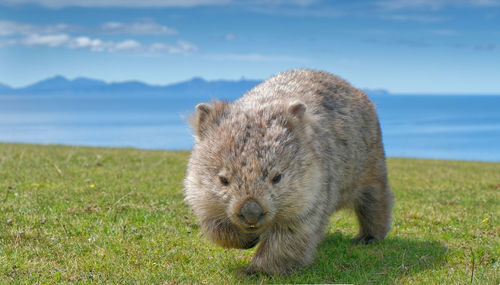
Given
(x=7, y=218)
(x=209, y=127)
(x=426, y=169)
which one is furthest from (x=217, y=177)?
(x=426, y=169)

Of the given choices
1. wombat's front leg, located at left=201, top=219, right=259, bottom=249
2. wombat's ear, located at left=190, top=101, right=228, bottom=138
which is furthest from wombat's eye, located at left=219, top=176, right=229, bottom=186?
wombat's ear, located at left=190, top=101, right=228, bottom=138

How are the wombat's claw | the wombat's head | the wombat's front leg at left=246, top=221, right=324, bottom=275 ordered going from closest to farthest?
1. the wombat's head
2. the wombat's front leg at left=246, top=221, right=324, bottom=275
3. the wombat's claw

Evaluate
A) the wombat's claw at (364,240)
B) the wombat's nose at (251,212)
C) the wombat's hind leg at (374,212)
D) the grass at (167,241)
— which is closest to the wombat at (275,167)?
the wombat's nose at (251,212)

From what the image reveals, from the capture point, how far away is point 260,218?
4.94 metres

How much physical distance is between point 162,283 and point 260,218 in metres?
1.25

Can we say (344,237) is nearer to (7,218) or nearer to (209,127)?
(209,127)

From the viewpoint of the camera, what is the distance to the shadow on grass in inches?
226

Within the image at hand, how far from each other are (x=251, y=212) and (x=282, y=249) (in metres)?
0.98

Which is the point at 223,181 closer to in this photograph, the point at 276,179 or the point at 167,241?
the point at 276,179

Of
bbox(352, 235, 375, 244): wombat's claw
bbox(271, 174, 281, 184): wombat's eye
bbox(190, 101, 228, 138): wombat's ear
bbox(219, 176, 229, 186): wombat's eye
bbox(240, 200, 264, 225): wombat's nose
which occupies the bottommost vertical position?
bbox(352, 235, 375, 244): wombat's claw

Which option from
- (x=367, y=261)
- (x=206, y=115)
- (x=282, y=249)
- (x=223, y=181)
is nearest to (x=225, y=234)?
(x=282, y=249)

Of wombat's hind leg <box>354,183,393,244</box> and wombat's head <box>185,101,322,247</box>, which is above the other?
wombat's head <box>185,101,322,247</box>

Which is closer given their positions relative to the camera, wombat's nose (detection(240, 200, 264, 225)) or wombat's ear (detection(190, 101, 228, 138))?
wombat's nose (detection(240, 200, 264, 225))

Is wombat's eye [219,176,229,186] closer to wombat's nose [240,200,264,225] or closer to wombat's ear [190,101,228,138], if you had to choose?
wombat's nose [240,200,264,225]
